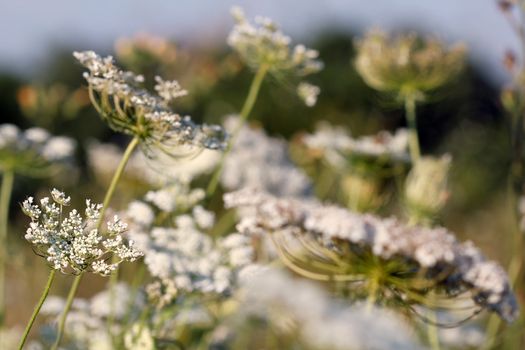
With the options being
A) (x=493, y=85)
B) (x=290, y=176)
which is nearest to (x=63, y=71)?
(x=493, y=85)

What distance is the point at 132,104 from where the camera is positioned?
2.47 meters

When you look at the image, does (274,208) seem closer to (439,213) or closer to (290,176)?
(439,213)

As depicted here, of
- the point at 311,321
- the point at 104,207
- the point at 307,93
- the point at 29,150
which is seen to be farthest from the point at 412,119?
the point at 104,207

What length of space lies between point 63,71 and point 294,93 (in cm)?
2298

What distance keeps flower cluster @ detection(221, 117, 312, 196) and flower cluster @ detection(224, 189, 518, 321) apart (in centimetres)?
190

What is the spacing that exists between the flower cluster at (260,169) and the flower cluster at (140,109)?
7.49 feet

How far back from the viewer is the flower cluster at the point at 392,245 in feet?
8.93

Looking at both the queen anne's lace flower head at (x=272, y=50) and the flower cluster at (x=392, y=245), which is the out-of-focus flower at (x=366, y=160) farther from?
the flower cluster at (x=392, y=245)

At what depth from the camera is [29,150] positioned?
12.8ft

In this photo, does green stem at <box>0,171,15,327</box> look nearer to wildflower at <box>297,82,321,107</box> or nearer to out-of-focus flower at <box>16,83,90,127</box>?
wildflower at <box>297,82,321,107</box>

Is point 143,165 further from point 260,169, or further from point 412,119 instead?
point 412,119

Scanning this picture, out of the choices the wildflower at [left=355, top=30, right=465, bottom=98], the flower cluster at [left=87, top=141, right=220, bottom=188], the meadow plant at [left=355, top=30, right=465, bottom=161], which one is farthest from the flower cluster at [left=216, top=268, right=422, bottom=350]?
the wildflower at [left=355, top=30, right=465, bottom=98]

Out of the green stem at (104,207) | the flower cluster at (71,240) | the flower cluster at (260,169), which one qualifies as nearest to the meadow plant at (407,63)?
the flower cluster at (260,169)

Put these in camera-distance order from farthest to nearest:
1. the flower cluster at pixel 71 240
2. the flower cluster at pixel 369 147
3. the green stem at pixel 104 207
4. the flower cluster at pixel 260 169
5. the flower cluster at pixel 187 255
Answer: the flower cluster at pixel 260 169, the flower cluster at pixel 369 147, the flower cluster at pixel 187 255, the green stem at pixel 104 207, the flower cluster at pixel 71 240
